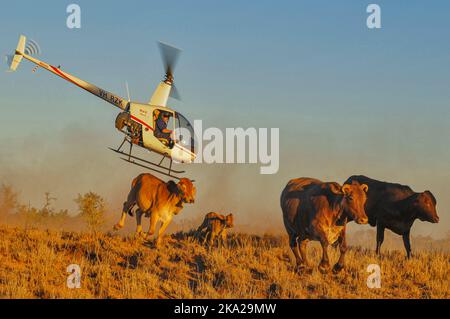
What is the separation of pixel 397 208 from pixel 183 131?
874 cm

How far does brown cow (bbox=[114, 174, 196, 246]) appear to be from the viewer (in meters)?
23.0

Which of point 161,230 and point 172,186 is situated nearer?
point 161,230

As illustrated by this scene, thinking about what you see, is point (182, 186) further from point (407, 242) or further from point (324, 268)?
point (407, 242)

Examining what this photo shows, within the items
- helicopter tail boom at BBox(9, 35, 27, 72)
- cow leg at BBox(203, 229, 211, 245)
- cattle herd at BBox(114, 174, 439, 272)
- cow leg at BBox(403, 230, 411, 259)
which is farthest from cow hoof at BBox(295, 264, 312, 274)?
helicopter tail boom at BBox(9, 35, 27, 72)

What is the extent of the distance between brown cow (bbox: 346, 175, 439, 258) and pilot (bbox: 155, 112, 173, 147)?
7732 mm

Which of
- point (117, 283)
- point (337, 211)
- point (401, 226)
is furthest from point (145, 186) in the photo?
point (401, 226)

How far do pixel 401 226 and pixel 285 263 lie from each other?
5.25m

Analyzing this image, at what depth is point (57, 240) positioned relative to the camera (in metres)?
22.3

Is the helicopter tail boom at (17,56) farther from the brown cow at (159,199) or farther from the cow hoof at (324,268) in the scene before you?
the cow hoof at (324,268)

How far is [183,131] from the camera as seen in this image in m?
28.3

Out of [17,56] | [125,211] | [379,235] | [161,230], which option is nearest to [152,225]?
[161,230]

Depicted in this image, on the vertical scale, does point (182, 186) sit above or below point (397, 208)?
above

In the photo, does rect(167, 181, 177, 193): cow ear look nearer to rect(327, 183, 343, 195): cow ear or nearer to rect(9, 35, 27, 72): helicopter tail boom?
rect(327, 183, 343, 195): cow ear

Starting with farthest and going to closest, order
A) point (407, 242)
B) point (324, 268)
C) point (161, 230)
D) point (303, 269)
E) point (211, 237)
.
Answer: point (407, 242) < point (211, 237) < point (161, 230) < point (303, 269) < point (324, 268)
